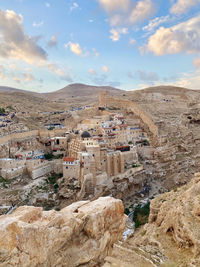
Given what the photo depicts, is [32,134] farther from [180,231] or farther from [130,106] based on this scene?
[180,231]

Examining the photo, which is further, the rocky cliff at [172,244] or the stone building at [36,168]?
the stone building at [36,168]

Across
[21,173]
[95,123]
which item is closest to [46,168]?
[21,173]

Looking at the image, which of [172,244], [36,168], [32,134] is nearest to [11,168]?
[36,168]

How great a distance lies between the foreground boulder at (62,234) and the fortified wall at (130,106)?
99.8ft

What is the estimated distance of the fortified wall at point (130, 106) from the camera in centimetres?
3717

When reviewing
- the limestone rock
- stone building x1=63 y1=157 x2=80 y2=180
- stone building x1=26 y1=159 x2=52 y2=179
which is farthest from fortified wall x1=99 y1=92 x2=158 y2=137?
the limestone rock

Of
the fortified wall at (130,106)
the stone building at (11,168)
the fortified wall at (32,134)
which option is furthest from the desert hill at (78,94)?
the stone building at (11,168)

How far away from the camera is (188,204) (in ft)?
32.4

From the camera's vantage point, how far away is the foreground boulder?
4.62 m

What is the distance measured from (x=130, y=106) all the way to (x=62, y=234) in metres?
42.3

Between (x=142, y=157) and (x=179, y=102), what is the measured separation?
31.7m

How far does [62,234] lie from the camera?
5.26 metres

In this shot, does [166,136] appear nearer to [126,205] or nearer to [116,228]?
[126,205]

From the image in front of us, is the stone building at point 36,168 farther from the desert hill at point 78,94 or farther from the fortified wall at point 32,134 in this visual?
the desert hill at point 78,94
